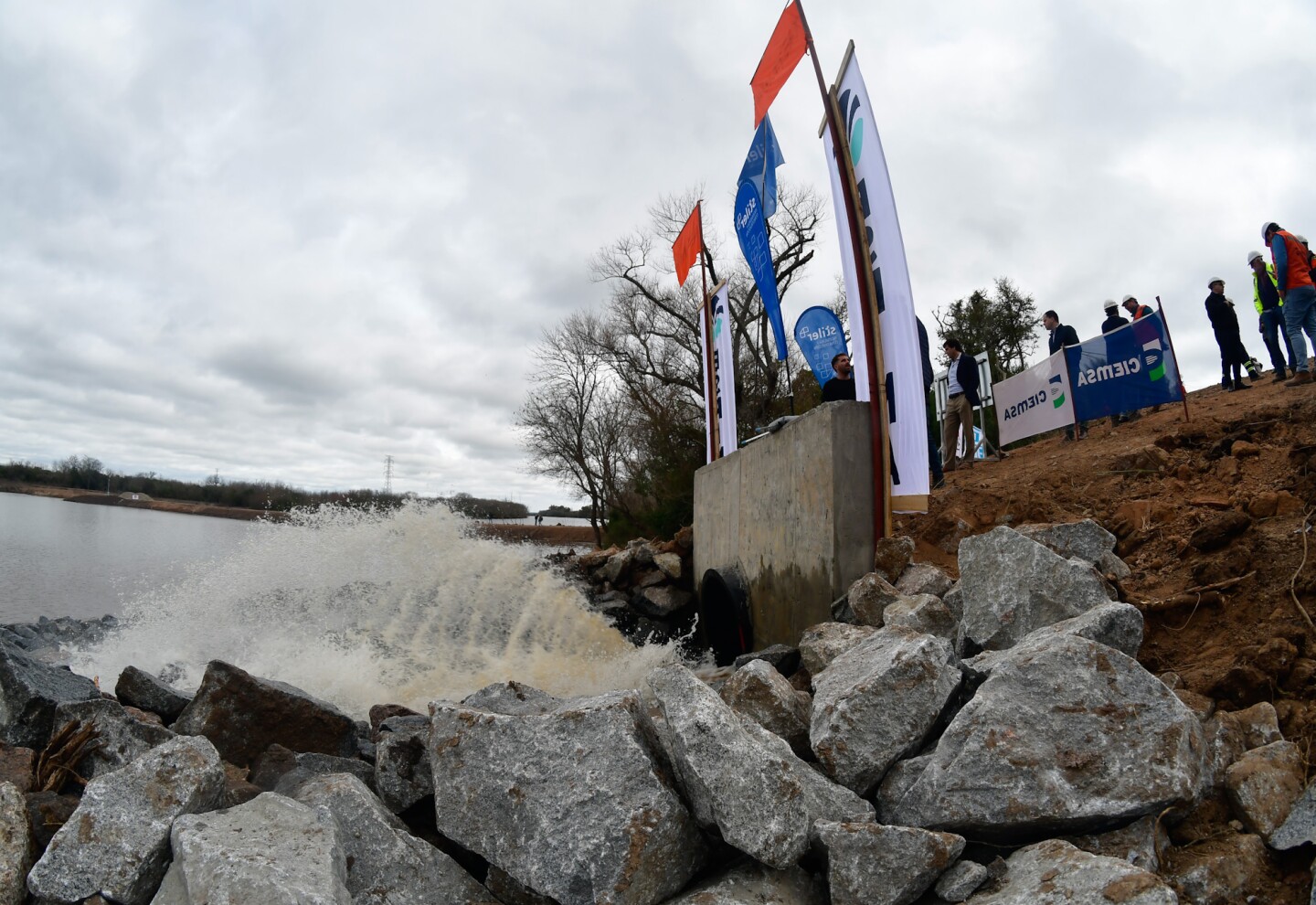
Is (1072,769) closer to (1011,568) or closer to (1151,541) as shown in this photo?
(1011,568)

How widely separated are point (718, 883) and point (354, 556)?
1041 centimetres

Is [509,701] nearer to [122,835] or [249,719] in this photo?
[249,719]

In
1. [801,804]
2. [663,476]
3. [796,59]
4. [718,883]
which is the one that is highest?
[796,59]

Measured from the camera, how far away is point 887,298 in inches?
259

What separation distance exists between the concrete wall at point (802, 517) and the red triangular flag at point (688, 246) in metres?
6.07

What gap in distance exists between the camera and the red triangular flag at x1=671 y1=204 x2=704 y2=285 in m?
14.6

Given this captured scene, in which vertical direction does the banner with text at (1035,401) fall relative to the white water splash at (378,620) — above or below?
above

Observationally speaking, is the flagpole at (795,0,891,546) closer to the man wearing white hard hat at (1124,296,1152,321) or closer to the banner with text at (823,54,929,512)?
the banner with text at (823,54,929,512)

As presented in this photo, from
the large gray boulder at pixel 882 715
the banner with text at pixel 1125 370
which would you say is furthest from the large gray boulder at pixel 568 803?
the banner with text at pixel 1125 370

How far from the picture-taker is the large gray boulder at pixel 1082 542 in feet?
15.2

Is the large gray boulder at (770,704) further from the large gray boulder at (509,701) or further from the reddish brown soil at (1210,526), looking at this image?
the reddish brown soil at (1210,526)

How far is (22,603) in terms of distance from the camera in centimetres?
1631

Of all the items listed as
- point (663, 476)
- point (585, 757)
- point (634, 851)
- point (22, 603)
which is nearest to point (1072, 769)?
point (634, 851)

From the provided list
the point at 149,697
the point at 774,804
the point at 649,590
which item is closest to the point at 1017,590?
the point at 774,804
